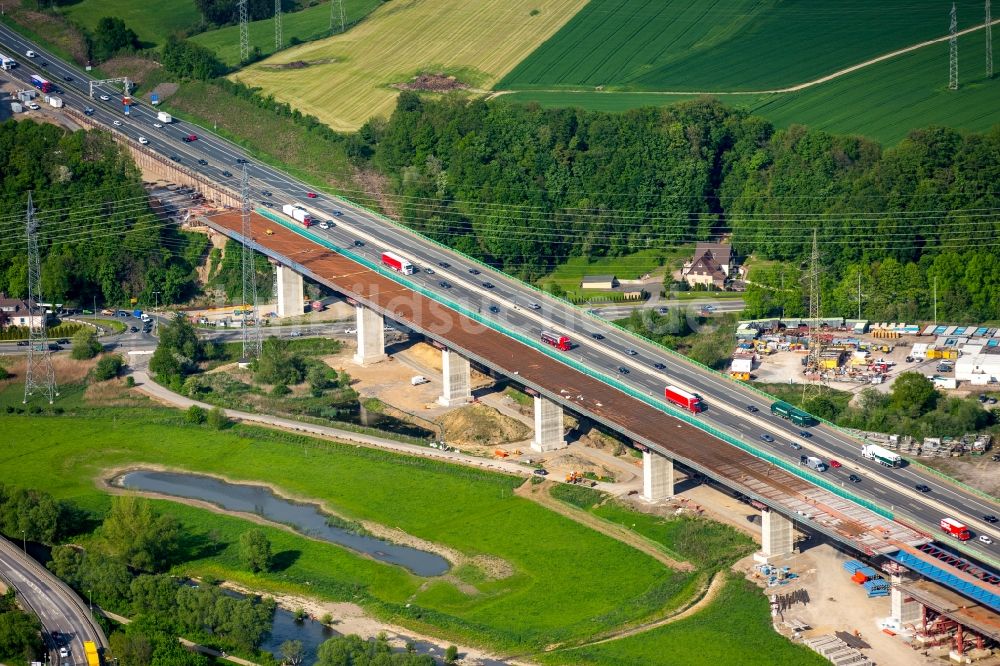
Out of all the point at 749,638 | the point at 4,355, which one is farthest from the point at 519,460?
the point at 4,355

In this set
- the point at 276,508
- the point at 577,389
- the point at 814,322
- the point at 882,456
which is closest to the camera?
the point at 882,456

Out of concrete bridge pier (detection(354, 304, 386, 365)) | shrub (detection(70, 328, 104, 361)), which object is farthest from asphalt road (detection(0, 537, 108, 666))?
concrete bridge pier (detection(354, 304, 386, 365))

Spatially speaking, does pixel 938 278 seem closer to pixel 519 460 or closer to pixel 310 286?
pixel 519 460

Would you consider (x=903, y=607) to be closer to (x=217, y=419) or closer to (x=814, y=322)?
(x=814, y=322)

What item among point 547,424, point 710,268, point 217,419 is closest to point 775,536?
point 547,424

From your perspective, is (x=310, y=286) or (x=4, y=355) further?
(x=310, y=286)
